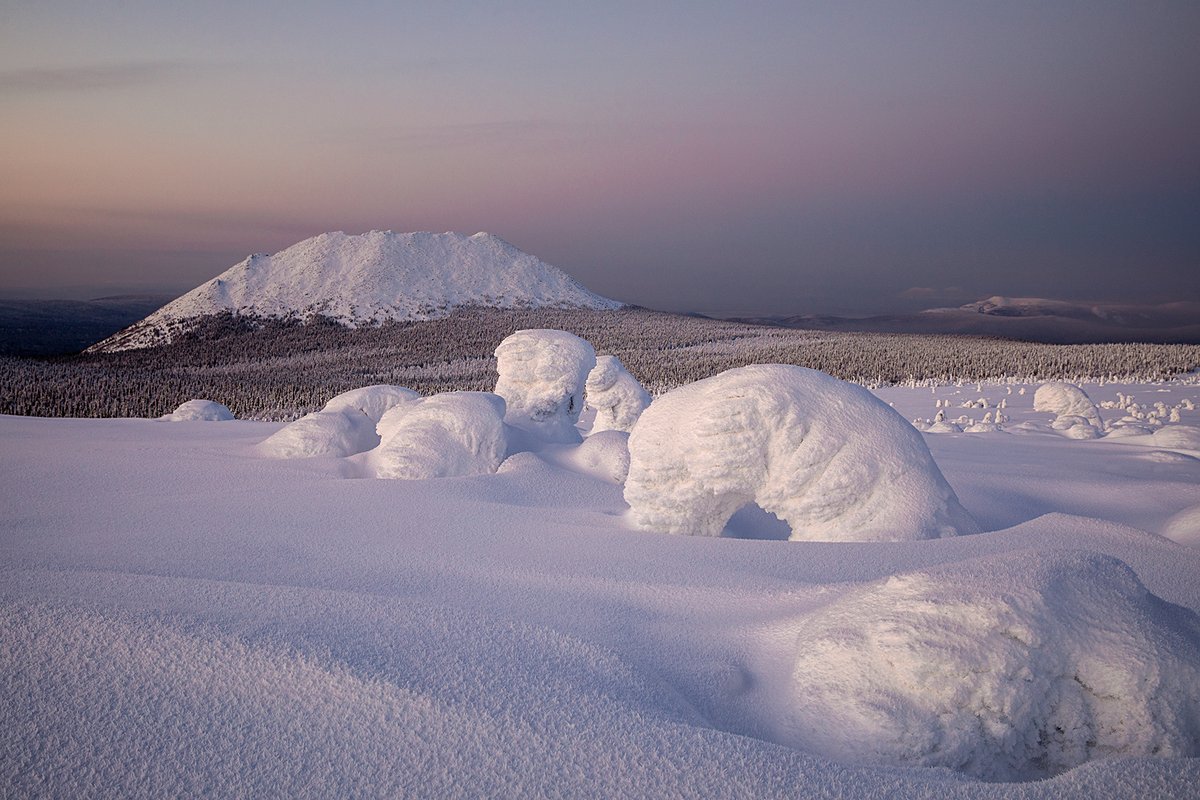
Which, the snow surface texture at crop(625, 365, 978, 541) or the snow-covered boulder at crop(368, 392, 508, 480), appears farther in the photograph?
the snow-covered boulder at crop(368, 392, 508, 480)

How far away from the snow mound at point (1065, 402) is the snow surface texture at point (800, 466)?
13851mm

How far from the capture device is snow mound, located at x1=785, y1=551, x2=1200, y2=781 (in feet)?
8.89

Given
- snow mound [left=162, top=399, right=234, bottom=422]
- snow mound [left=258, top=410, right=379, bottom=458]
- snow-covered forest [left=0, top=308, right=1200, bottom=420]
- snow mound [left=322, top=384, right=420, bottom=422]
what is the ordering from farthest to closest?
snow-covered forest [left=0, top=308, right=1200, bottom=420] < snow mound [left=162, top=399, right=234, bottom=422] < snow mound [left=322, top=384, right=420, bottom=422] < snow mound [left=258, top=410, right=379, bottom=458]

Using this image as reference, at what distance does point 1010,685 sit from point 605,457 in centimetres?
672

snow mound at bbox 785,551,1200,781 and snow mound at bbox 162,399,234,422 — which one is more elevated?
snow mound at bbox 785,551,1200,781

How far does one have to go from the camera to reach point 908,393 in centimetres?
2892

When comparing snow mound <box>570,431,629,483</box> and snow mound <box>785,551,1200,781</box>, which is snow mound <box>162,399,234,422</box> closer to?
snow mound <box>570,431,629,483</box>

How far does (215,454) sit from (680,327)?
75584 mm

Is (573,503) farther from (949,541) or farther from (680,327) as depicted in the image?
(680,327)

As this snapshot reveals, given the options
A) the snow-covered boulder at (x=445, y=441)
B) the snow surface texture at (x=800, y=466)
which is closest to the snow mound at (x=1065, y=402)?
the snow surface texture at (x=800, y=466)

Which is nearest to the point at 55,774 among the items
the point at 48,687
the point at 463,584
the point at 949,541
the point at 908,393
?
the point at 48,687

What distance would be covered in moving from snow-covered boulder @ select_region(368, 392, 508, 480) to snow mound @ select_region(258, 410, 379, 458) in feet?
4.30

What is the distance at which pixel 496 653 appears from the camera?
3016 mm

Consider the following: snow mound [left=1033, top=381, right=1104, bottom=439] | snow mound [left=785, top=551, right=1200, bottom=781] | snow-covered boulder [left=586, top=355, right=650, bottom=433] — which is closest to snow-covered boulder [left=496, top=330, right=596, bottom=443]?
snow-covered boulder [left=586, top=355, right=650, bottom=433]
